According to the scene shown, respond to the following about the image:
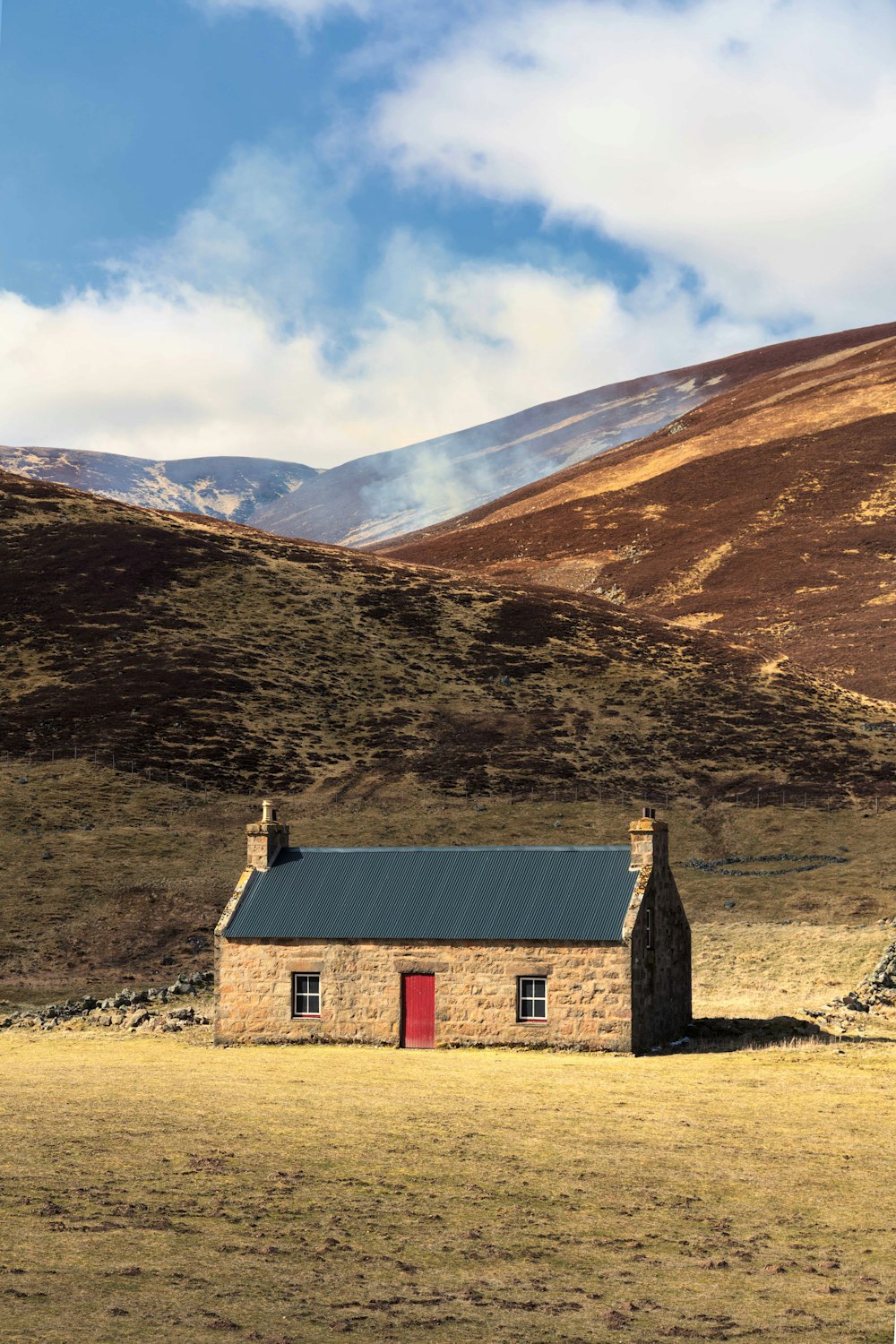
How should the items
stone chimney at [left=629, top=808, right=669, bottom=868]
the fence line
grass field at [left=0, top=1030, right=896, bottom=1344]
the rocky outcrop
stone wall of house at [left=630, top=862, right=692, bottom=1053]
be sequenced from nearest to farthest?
1. grass field at [left=0, top=1030, right=896, bottom=1344]
2. stone wall of house at [left=630, top=862, right=692, bottom=1053]
3. stone chimney at [left=629, top=808, right=669, bottom=868]
4. the rocky outcrop
5. the fence line

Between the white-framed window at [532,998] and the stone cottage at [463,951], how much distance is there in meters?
0.03

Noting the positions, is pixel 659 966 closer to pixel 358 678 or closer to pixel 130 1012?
pixel 130 1012

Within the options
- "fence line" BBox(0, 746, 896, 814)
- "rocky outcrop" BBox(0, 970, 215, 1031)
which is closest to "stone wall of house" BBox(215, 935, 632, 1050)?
"rocky outcrop" BBox(0, 970, 215, 1031)

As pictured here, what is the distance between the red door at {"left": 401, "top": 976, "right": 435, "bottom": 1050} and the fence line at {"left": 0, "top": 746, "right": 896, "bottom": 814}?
1489 inches

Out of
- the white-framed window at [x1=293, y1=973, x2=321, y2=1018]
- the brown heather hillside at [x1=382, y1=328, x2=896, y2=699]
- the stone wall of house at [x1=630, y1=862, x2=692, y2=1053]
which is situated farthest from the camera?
the brown heather hillside at [x1=382, y1=328, x2=896, y2=699]

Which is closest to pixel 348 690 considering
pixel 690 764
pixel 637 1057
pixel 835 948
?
pixel 690 764

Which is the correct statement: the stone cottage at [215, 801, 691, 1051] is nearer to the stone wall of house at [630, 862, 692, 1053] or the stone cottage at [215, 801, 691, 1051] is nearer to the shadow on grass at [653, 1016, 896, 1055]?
the stone wall of house at [630, 862, 692, 1053]

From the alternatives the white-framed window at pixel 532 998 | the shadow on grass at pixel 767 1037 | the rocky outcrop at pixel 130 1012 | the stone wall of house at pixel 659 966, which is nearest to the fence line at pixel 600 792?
the rocky outcrop at pixel 130 1012

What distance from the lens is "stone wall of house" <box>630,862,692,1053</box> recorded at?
3747cm

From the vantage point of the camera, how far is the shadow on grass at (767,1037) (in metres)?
37.9

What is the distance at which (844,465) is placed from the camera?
16425 cm

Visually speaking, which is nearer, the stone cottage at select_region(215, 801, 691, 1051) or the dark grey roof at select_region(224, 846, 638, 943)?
the stone cottage at select_region(215, 801, 691, 1051)

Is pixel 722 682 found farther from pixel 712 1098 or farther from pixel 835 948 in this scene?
pixel 712 1098

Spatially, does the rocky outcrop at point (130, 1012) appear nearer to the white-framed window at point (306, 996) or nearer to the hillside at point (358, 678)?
the white-framed window at point (306, 996)
